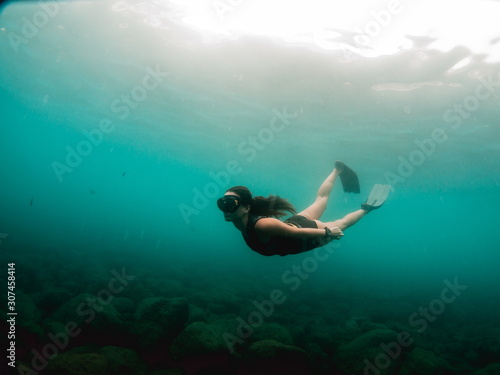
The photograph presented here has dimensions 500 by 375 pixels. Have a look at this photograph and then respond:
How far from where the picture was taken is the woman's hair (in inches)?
164

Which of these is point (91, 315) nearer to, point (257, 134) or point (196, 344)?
point (196, 344)

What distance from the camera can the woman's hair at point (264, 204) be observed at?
164 inches

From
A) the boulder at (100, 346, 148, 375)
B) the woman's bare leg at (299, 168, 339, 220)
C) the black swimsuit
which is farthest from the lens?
the woman's bare leg at (299, 168, 339, 220)

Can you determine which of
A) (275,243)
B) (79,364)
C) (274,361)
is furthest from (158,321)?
(275,243)

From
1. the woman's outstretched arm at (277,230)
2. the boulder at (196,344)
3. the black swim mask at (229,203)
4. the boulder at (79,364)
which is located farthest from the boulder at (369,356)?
the boulder at (79,364)

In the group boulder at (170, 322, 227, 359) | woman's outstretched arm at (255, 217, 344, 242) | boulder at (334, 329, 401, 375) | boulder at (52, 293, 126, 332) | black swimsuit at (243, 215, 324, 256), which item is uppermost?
woman's outstretched arm at (255, 217, 344, 242)

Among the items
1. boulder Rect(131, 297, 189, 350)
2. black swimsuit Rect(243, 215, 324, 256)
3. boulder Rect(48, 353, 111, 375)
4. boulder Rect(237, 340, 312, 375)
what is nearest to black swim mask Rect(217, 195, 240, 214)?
black swimsuit Rect(243, 215, 324, 256)

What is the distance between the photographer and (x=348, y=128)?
21.6m

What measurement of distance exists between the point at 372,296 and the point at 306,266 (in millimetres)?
8474

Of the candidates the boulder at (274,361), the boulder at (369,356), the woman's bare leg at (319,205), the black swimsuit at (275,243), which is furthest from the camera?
the woman's bare leg at (319,205)

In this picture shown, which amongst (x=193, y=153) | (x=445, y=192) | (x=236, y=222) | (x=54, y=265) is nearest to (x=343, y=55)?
(x=236, y=222)

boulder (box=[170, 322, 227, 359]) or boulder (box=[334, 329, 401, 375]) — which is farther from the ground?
boulder (box=[334, 329, 401, 375])

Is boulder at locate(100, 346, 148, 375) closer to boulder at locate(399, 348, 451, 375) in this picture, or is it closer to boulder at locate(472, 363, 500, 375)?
boulder at locate(399, 348, 451, 375)

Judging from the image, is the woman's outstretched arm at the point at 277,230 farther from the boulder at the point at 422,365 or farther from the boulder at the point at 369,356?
the boulder at the point at 422,365
